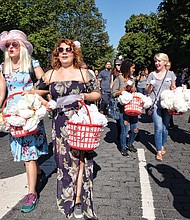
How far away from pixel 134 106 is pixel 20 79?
2.65 metres

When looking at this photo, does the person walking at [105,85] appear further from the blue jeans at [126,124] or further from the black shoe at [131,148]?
the blue jeans at [126,124]

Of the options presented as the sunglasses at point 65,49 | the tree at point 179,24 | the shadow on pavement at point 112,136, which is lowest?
the shadow on pavement at point 112,136

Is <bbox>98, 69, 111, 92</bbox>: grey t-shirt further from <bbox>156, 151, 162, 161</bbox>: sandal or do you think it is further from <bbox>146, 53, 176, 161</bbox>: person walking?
<bbox>156, 151, 162, 161</bbox>: sandal

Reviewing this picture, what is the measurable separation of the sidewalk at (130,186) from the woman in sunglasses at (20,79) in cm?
36

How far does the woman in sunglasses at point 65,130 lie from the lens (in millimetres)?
3334

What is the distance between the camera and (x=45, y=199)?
3926 millimetres

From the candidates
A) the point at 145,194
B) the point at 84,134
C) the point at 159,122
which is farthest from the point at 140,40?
the point at 84,134

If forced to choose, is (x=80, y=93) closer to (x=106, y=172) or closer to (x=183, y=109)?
(x=106, y=172)

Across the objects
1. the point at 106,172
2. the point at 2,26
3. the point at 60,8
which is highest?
the point at 60,8

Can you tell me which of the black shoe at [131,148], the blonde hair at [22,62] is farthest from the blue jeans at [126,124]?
the blonde hair at [22,62]

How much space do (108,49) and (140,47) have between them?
755 centimetres

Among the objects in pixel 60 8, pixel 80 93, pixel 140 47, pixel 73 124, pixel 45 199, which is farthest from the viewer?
pixel 140 47

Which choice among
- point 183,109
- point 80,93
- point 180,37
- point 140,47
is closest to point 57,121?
point 80,93

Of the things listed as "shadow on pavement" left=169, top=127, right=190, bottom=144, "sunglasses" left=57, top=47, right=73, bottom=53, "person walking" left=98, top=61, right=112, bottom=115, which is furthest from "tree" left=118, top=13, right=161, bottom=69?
"sunglasses" left=57, top=47, right=73, bottom=53
